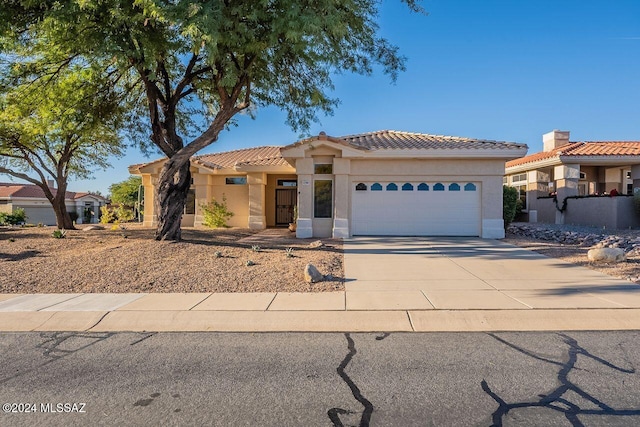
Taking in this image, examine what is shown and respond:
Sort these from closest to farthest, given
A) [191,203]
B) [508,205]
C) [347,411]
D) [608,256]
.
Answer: [347,411] → [608,256] → [508,205] → [191,203]

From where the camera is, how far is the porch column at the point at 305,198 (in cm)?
1572

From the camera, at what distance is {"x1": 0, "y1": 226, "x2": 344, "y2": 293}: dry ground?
7.95 m

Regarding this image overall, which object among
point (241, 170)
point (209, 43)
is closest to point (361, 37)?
point (209, 43)

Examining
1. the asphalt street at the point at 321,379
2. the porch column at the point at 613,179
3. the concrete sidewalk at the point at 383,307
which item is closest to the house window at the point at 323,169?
the concrete sidewalk at the point at 383,307

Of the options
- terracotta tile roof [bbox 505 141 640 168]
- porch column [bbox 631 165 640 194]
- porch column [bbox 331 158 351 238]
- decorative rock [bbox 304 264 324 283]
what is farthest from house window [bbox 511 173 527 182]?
decorative rock [bbox 304 264 324 283]

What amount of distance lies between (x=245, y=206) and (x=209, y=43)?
536 inches

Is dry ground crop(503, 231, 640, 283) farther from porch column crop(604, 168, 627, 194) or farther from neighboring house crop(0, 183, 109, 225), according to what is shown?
neighboring house crop(0, 183, 109, 225)

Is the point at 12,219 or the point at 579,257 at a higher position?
the point at 12,219

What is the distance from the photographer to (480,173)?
15.5 meters

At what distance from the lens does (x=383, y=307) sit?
21.0 feet

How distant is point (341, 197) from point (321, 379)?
11.7 meters

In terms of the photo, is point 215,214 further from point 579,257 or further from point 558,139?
point 558,139

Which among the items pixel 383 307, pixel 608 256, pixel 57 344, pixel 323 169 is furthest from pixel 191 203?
pixel 608 256

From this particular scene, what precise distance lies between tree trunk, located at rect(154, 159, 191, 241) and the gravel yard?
11.0m
